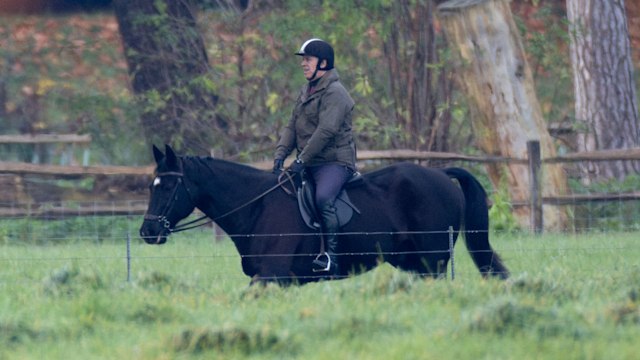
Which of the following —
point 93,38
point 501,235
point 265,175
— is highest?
point 93,38

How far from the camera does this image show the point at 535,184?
18047 millimetres

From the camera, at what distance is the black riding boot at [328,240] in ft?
36.5

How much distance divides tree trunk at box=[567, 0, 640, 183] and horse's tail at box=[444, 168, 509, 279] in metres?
11.3

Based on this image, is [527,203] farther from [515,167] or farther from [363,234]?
[363,234]

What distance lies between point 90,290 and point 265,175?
82.1 inches

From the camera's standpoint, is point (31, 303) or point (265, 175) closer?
point (31, 303)

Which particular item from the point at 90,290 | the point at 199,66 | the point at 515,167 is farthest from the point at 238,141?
the point at 90,290

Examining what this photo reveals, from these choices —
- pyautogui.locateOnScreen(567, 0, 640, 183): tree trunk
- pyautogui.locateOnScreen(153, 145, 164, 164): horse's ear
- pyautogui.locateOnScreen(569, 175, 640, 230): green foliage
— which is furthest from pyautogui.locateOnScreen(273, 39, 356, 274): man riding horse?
pyautogui.locateOnScreen(567, 0, 640, 183): tree trunk

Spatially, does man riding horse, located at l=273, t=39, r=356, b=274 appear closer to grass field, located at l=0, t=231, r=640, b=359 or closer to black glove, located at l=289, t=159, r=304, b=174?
black glove, located at l=289, t=159, r=304, b=174

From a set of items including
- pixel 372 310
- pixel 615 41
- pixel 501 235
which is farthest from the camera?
pixel 615 41

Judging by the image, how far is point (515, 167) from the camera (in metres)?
19.4

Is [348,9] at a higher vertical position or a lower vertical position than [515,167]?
higher

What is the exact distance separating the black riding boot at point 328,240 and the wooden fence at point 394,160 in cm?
647

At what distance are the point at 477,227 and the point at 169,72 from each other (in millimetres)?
11815
